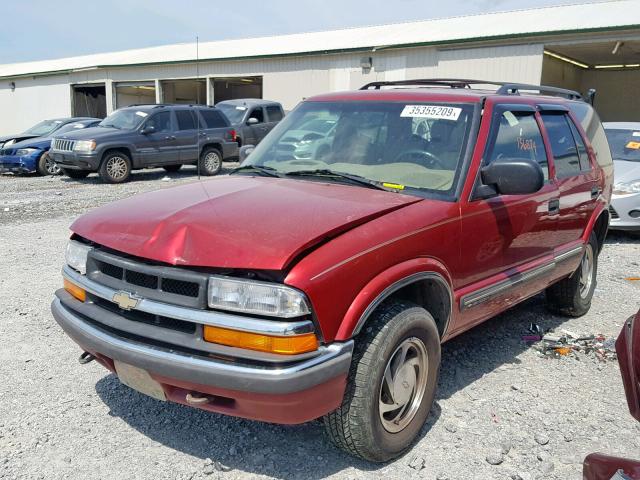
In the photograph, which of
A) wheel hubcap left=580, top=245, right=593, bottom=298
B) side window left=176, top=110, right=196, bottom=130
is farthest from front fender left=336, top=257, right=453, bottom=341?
side window left=176, top=110, right=196, bottom=130

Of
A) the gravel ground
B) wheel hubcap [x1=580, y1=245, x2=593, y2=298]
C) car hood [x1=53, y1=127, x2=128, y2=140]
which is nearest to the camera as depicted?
Answer: the gravel ground

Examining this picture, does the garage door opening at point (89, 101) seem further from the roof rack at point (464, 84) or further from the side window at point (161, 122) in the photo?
the roof rack at point (464, 84)

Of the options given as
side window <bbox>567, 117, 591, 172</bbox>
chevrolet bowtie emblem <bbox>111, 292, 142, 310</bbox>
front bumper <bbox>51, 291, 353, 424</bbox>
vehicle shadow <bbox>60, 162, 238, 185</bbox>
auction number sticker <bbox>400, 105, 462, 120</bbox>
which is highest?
auction number sticker <bbox>400, 105, 462, 120</bbox>

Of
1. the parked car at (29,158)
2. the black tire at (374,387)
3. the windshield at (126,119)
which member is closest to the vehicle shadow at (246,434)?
the black tire at (374,387)

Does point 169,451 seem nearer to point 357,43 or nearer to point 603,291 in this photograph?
point 603,291

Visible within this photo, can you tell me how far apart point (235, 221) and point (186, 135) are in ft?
41.8

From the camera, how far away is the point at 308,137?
4152 millimetres

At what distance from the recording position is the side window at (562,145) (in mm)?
4500

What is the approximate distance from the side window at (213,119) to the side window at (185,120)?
0.44 meters

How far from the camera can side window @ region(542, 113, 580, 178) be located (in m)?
4.50

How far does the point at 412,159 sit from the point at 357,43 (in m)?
21.4

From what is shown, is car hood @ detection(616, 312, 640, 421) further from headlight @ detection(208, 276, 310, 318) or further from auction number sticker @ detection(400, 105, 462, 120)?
auction number sticker @ detection(400, 105, 462, 120)

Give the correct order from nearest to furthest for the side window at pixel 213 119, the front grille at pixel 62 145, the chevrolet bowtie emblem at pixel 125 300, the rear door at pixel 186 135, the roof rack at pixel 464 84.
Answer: the chevrolet bowtie emblem at pixel 125 300 → the roof rack at pixel 464 84 → the front grille at pixel 62 145 → the rear door at pixel 186 135 → the side window at pixel 213 119

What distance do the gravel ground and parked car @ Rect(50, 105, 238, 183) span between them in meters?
9.11
